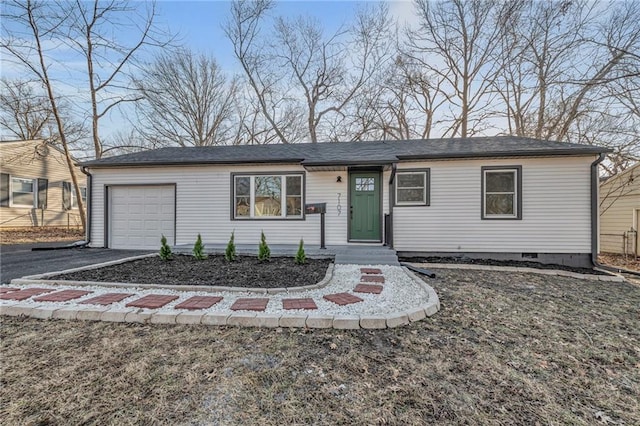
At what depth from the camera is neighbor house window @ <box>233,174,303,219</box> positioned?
826cm

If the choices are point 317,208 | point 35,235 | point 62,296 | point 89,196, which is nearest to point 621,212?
point 317,208

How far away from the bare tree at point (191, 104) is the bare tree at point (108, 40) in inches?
137

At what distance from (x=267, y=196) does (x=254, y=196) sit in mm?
391

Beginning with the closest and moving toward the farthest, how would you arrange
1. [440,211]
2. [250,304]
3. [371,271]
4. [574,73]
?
[250,304], [371,271], [440,211], [574,73]

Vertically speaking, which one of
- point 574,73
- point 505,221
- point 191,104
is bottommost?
point 505,221

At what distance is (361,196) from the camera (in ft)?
26.2

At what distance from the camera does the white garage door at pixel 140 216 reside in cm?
877

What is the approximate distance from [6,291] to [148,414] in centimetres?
394

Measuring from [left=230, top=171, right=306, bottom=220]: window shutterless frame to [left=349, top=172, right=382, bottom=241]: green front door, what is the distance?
1.46 meters

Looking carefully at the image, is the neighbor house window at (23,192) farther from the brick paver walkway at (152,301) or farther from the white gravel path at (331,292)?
the brick paver walkway at (152,301)

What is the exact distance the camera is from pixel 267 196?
27.5 feet

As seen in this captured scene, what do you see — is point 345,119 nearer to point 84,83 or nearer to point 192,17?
point 192,17

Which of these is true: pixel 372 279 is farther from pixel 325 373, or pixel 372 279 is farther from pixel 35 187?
pixel 35 187

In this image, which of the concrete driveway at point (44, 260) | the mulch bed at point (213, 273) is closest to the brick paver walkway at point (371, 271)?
the mulch bed at point (213, 273)
